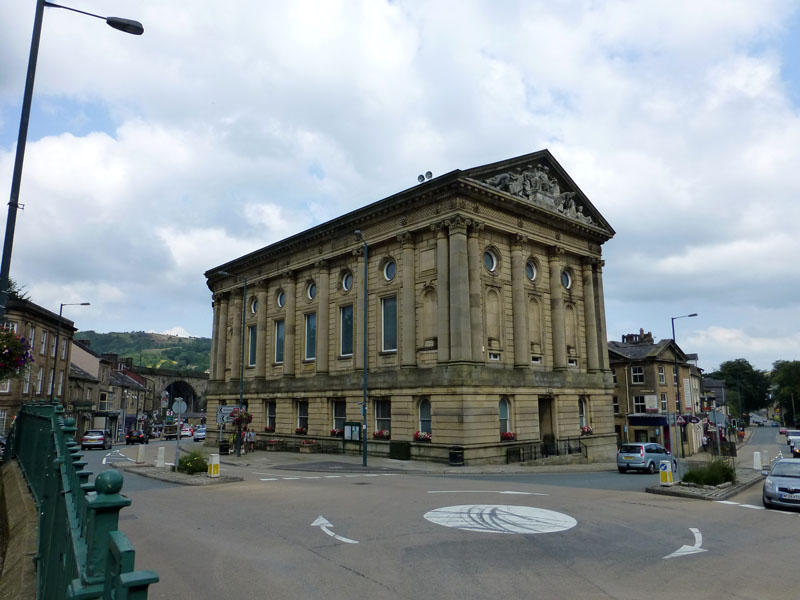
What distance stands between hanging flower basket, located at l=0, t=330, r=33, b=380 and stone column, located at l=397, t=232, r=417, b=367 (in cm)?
1985

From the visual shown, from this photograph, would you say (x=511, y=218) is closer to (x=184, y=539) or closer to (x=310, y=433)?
(x=310, y=433)

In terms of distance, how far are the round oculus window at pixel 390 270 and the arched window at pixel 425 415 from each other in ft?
26.5

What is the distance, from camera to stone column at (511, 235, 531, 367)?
33500 millimetres

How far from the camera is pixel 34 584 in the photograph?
7.08 m

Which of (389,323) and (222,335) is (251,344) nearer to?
(222,335)

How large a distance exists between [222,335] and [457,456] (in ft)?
100

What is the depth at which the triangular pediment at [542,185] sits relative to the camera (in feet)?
110

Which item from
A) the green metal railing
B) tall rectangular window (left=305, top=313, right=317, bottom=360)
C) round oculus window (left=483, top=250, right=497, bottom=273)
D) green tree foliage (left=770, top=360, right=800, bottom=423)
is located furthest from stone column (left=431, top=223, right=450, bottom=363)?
green tree foliage (left=770, top=360, right=800, bottom=423)

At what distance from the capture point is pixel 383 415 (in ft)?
114

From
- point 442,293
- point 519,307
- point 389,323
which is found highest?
point 442,293

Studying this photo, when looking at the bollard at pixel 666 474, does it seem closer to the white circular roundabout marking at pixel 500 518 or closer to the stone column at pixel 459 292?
the white circular roundabout marking at pixel 500 518

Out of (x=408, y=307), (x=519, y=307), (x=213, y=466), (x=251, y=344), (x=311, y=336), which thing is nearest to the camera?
→ (x=213, y=466)

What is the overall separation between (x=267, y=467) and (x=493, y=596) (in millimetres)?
22502

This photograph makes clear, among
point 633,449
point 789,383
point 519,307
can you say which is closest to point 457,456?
point 633,449
